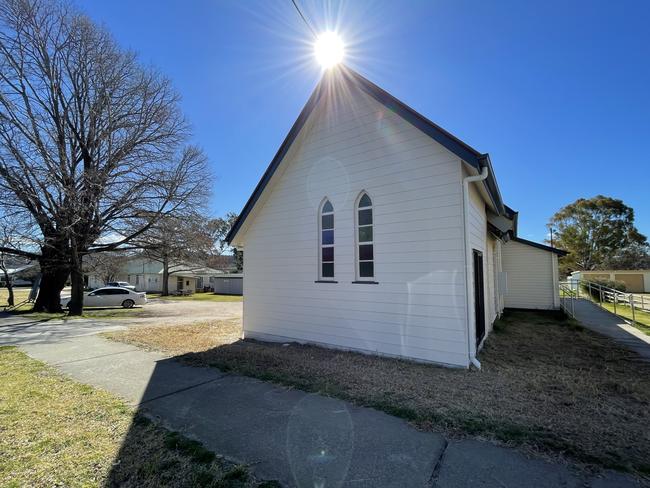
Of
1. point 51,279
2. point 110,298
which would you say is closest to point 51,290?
point 51,279

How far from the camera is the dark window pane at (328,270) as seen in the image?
8544 millimetres

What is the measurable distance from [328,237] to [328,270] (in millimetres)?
870

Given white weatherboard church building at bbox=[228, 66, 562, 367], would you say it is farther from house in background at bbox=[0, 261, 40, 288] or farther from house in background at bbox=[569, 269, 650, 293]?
house in background at bbox=[569, 269, 650, 293]

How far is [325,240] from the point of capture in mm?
8734

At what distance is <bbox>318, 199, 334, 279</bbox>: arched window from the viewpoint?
8586mm

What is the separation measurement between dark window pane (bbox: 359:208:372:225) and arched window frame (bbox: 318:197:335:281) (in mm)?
815

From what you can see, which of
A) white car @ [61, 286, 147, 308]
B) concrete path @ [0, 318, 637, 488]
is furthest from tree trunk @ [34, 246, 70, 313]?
concrete path @ [0, 318, 637, 488]

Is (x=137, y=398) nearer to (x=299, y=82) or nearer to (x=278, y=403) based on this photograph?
(x=278, y=403)

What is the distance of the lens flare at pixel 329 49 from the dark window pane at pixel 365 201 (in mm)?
3406

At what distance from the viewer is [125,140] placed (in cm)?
1827

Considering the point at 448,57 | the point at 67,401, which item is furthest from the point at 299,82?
the point at 67,401

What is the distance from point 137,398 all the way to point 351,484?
12.7 feet

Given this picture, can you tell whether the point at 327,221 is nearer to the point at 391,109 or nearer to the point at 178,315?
the point at 391,109

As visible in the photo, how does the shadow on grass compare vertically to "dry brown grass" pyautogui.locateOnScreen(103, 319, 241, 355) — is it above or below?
above
